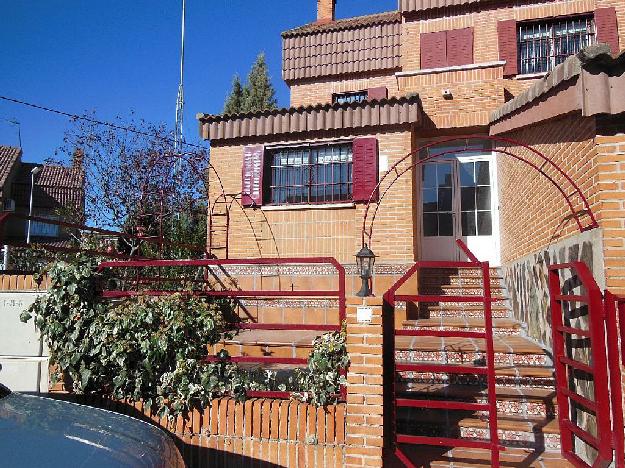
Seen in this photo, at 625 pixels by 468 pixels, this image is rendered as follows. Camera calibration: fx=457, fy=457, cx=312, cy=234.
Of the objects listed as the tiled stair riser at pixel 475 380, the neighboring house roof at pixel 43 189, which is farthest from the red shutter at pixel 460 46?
the neighboring house roof at pixel 43 189

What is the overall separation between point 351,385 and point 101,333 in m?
2.29

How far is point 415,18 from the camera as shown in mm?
10992

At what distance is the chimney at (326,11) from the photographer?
558 inches

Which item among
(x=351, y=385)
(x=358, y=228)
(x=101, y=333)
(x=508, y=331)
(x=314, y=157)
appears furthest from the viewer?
(x=314, y=157)

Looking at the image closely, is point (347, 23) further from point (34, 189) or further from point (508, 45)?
point (34, 189)

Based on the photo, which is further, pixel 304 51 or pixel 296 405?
pixel 304 51

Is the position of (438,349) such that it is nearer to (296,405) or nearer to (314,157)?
(296,405)

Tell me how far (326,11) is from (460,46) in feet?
17.9

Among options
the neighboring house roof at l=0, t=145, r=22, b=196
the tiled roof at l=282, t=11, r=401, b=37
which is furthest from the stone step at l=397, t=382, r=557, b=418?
the neighboring house roof at l=0, t=145, r=22, b=196

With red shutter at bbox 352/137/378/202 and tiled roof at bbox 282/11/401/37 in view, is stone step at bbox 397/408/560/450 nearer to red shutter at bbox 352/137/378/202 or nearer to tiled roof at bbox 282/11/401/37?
red shutter at bbox 352/137/378/202

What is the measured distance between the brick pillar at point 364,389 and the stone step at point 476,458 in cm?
43

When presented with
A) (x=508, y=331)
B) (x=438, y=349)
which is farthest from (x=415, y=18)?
(x=438, y=349)

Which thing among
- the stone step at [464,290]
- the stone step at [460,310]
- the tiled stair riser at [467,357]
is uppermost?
the stone step at [464,290]

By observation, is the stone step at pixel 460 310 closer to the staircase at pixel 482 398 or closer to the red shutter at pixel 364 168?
the staircase at pixel 482 398
